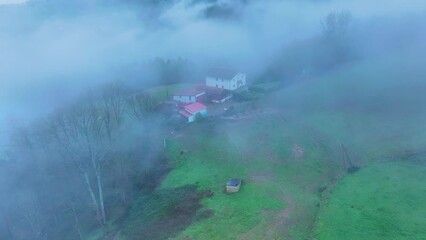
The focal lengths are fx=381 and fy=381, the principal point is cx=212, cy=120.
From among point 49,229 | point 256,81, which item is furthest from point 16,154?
point 256,81

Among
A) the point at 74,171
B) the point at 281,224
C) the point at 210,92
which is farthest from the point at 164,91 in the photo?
the point at 281,224

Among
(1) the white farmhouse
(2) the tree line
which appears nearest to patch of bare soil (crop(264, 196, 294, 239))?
(2) the tree line

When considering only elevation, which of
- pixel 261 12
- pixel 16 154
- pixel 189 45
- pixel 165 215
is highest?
pixel 261 12

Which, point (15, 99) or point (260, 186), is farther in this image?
point (15, 99)

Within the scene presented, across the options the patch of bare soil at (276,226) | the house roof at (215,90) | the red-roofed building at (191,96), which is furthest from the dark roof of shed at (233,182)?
the house roof at (215,90)

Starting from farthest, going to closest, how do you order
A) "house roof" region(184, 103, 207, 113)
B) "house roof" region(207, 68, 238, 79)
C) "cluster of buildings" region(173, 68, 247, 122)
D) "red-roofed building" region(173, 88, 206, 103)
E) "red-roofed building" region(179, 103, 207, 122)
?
"house roof" region(207, 68, 238, 79) < "red-roofed building" region(173, 88, 206, 103) < "cluster of buildings" region(173, 68, 247, 122) < "house roof" region(184, 103, 207, 113) < "red-roofed building" region(179, 103, 207, 122)

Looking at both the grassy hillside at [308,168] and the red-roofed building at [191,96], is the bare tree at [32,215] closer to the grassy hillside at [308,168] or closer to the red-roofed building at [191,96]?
the grassy hillside at [308,168]

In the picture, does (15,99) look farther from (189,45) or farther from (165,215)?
(165,215)

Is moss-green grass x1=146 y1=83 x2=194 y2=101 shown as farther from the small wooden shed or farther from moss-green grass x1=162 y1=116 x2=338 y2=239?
Result: the small wooden shed

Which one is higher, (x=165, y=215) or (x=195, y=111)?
(x=195, y=111)
